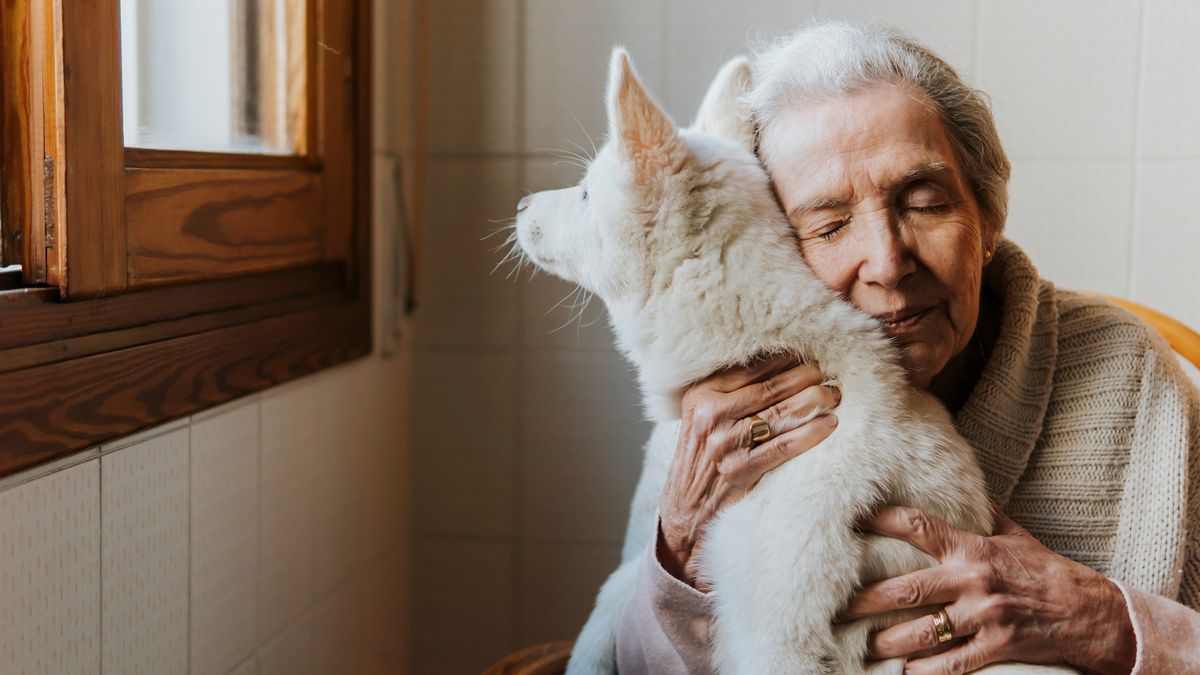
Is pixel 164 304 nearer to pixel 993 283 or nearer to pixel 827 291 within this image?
pixel 827 291

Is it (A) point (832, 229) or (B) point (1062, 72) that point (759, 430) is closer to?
(A) point (832, 229)

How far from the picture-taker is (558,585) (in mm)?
1975

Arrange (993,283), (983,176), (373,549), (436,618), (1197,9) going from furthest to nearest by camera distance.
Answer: (436,618) < (373,549) < (1197,9) < (993,283) < (983,176)

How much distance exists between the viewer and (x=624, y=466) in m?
1.92

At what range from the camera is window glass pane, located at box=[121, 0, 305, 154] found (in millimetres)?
1132

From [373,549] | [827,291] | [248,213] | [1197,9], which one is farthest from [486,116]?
[1197,9]

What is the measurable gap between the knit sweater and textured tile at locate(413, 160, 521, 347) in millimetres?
865

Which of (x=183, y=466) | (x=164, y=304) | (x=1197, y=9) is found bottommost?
(x=183, y=466)

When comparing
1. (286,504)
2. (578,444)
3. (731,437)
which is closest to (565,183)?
(578,444)

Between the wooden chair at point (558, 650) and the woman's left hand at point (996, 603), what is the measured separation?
0.50 m

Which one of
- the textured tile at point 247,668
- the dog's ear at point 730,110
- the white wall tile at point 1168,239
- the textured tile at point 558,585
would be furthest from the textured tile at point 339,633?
the white wall tile at point 1168,239

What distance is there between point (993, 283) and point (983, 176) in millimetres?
207

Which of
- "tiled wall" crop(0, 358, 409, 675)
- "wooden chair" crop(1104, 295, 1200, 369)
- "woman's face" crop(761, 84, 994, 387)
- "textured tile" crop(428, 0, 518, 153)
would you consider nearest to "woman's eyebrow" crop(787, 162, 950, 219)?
"woman's face" crop(761, 84, 994, 387)

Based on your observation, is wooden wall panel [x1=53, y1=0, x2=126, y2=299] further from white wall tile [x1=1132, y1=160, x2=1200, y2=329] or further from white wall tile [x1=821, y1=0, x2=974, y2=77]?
white wall tile [x1=1132, y1=160, x2=1200, y2=329]
